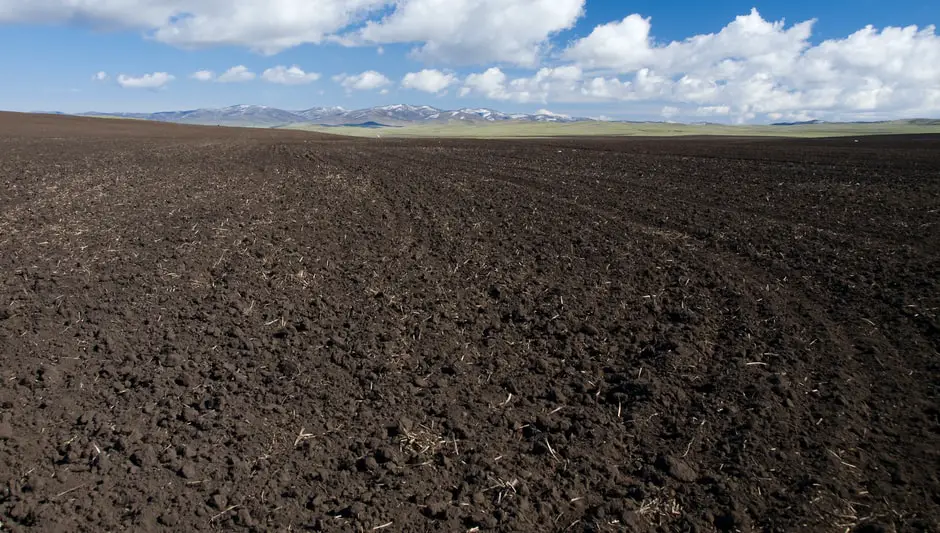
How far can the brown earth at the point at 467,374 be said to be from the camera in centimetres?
397

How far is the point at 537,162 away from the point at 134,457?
22889mm

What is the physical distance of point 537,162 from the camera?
1016 inches

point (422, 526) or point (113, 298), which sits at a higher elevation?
point (113, 298)

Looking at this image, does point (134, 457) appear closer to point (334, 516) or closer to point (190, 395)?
point (190, 395)

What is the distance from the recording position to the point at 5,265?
28.1 ft

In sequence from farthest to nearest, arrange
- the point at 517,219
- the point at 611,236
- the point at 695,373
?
the point at 517,219 < the point at 611,236 < the point at 695,373

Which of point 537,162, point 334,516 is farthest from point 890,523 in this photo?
point 537,162

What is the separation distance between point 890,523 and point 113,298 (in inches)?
310

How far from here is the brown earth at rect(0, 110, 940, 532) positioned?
156 inches

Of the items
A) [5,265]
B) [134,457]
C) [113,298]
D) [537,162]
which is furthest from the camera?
[537,162]

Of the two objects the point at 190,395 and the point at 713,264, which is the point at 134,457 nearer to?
the point at 190,395

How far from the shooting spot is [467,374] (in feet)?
18.7

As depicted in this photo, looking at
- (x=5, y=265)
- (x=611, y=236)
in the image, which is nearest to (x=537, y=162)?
(x=611, y=236)

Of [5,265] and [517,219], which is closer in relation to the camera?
[5,265]
